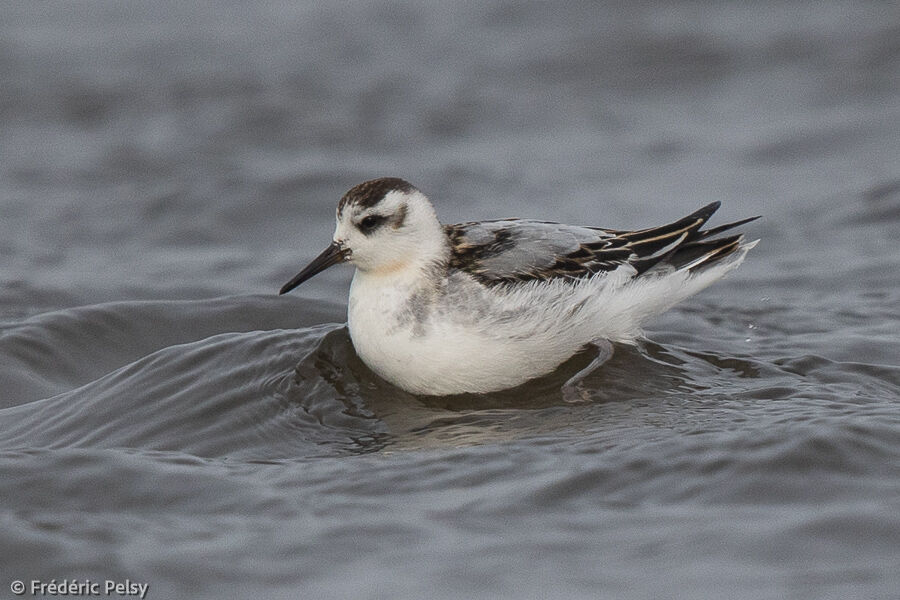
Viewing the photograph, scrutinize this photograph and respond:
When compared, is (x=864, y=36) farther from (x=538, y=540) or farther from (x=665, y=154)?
(x=538, y=540)

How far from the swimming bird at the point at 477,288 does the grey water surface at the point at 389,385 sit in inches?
11.9

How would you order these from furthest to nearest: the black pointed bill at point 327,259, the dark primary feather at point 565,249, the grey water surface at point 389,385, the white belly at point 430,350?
the black pointed bill at point 327,259, the dark primary feather at point 565,249, the white belly at point 430,350, the grey water surface at point 389,385

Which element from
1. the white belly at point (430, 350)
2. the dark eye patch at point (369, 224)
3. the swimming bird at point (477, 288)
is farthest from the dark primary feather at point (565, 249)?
the dark eye patch at point (369, 224)

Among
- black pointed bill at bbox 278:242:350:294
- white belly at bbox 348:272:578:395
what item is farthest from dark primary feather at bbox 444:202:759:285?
black pointed bill at bbox 278:242:350:294

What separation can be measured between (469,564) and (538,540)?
0.36 meters

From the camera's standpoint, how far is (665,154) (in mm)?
13273

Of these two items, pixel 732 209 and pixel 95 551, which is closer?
pixel 95 551

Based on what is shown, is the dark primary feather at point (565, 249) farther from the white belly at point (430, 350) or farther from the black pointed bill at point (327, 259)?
the black pointed bill at point (327, 259)

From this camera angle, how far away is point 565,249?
7.68 metres

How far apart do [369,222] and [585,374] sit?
5.22 ft

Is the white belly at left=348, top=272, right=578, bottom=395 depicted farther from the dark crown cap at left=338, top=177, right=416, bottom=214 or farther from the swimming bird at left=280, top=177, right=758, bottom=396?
the dark crown cap at left=338, top=177, right=416, bottom=214

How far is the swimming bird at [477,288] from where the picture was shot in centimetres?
727

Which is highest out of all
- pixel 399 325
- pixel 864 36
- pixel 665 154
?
pixel 864 36

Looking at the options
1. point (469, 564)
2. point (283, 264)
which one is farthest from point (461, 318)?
point (283, 264)
